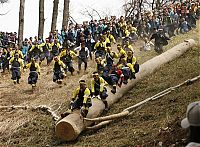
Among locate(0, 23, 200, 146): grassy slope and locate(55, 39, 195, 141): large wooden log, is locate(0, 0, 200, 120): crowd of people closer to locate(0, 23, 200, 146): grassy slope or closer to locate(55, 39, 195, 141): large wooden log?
locate(55, 39, 195, 141): large wooden log

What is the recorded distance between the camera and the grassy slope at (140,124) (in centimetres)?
944

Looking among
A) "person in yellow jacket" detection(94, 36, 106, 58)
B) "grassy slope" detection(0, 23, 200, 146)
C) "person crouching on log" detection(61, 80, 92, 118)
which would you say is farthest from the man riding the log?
"person crouching on log" detection(61, 80, 92, 118)

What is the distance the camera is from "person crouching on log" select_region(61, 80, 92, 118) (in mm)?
11680

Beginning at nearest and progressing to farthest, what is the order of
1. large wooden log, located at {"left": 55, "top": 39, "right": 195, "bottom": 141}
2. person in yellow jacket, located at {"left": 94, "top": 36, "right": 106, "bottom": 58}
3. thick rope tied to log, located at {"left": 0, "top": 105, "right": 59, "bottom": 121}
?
large wooden log, located at {"left": 55, "top": 39, "right": 195, "bottom": 141}, thick rope tied to log, located at {"left": 0, "top": 105, "right": 59, "bottom": 121}, person in yellow jacket, located at {"left": 94, "top": 36, "right": 106, "bottom": 58}

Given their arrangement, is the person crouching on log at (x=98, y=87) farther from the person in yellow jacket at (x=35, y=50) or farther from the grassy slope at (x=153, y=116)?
the person in yellow jacket at (x=35, y=50)

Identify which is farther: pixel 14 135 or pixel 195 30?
pixel 195 30

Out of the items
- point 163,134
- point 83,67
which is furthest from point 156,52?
point 163,134

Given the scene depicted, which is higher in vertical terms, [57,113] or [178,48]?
[178,48]

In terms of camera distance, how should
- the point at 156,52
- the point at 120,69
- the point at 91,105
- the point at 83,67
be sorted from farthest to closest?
the point at 156,52 < the point at 83,67 < the point at 120,69 < the point at 91,105

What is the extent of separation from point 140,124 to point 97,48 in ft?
28.2

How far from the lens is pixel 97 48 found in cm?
1895

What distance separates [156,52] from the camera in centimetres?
2188

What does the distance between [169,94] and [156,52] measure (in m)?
9.25

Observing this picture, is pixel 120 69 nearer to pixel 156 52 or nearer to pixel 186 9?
pixel 156 52
